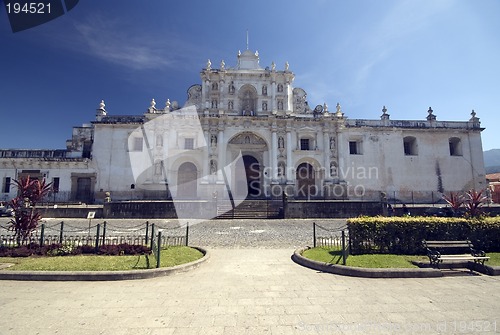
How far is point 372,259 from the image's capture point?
25.7 feet

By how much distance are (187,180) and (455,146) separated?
102 ft

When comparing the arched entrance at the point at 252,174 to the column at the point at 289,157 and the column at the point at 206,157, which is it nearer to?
the column at the point at 289,157

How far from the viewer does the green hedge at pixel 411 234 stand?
28.7 ft

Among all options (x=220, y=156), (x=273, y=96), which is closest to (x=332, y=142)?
(x=273, y=96)

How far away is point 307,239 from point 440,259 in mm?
5603

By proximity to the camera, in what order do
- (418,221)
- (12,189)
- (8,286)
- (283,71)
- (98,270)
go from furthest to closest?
(283,71), (12,189), (418,221), (98,270), (8,286)

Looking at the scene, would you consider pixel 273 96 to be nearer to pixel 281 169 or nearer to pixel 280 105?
pixel 280 105

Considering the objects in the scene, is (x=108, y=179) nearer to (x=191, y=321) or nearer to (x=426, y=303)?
(x=191, y=321)

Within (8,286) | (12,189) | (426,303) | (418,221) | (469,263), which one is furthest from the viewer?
(12,189)

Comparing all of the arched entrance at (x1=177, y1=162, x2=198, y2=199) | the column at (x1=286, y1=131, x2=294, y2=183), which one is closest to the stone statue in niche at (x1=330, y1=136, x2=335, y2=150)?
the column at (x1=286, y1=131, x2=294, y2=183)

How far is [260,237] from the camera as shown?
40.5 ft

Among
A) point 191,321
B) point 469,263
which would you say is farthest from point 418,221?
point 191,321

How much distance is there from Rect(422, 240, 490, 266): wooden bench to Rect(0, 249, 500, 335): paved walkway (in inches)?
24.6

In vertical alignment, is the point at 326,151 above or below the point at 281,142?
below
